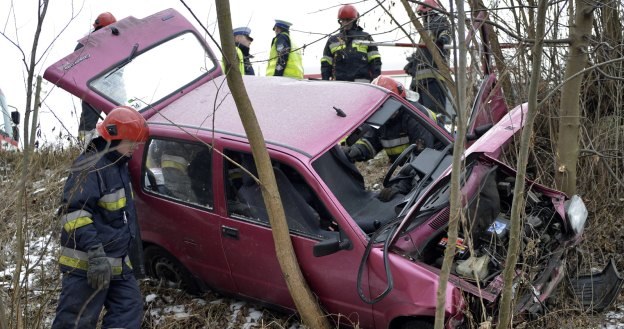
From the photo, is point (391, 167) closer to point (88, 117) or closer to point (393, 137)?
point (393, 137)

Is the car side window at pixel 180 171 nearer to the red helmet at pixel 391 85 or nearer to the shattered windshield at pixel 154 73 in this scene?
the shattered windshield at pixel 154 73

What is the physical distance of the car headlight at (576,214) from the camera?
15.5 feet

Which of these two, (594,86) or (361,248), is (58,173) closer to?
(361,248)

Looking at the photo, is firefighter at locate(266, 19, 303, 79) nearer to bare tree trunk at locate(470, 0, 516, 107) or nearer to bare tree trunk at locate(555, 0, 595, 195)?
bare tree trunk at locate(470, 0, 516, 107)

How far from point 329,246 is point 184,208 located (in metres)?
1.31

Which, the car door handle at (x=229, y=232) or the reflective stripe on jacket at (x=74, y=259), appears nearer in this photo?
the reflective stripe on jacket at (x=74, y=259)

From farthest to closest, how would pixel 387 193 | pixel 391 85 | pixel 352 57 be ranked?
pixel 352 57, pixel 391 85, pixel 387 193

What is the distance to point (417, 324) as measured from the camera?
4.34m

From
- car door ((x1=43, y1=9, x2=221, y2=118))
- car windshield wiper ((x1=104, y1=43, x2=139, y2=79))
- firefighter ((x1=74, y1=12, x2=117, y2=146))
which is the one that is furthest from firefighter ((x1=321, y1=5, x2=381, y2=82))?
car windshield wiper ((x1=104, y1=43, x2=139, y2=79))

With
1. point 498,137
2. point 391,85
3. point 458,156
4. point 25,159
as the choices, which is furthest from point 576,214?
point 25,159

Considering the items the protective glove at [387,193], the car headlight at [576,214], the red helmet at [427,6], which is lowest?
the car headlight at [576,214]

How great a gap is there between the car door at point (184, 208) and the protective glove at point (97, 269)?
762 mm

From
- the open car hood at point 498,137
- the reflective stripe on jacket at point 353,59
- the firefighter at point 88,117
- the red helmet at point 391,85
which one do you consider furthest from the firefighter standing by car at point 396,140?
the reflective stripe on jacket at point 353,59

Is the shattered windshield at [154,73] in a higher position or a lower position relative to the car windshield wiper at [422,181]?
higher
